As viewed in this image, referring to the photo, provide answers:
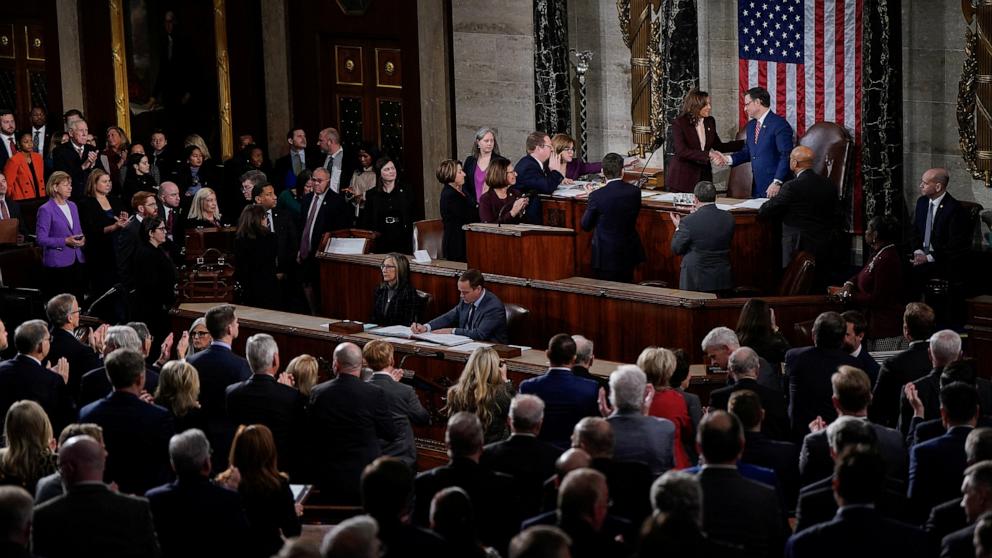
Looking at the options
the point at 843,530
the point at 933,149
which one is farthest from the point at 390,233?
the point at 843,530

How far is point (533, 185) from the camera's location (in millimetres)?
13367

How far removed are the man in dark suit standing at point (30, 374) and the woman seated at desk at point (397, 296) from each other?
10.2 feet

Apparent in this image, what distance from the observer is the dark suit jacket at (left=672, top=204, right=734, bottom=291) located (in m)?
11.8

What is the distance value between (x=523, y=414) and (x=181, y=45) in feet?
45.9

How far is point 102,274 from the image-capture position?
48.5 ft

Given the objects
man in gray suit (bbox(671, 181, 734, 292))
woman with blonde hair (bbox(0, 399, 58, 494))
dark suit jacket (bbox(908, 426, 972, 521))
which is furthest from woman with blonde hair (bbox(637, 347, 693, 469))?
man in gray suit (bbox(671, 181, 734, 292))

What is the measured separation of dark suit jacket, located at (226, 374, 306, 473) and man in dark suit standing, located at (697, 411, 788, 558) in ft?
9.95

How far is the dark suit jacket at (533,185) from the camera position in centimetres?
1333

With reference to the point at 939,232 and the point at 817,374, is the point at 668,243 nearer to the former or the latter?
the point at 939,232

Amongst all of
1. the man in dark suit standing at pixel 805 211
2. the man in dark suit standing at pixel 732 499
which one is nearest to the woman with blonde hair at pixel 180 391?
the man in dark suit standing at pixel 732 499

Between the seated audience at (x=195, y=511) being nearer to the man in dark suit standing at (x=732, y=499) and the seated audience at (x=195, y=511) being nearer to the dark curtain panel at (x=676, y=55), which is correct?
the man in dark suit standing at (x=732, y=499)

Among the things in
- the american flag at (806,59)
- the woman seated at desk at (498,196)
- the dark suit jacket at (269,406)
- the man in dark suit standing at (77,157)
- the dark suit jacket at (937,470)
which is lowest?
the dark suit jacket at (937,470)

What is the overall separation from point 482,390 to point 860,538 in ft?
11.3

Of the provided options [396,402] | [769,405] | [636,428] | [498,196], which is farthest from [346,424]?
[498,196]
